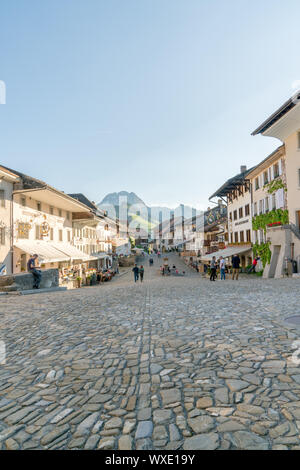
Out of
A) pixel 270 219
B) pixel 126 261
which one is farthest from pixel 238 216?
pixel 126 261

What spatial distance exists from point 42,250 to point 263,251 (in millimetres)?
21712

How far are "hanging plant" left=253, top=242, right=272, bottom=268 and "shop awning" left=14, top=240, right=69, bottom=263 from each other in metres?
19.4

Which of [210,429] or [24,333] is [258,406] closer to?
[210,429]

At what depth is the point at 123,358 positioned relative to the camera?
181 inches

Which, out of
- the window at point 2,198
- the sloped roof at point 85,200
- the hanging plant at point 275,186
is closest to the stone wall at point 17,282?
the window at point 2,198

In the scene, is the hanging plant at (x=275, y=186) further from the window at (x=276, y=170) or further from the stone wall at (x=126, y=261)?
the stone wall at (x=126, y=261)

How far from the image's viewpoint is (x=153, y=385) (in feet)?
11.9

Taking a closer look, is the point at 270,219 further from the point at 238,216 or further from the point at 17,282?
the point at 17,282

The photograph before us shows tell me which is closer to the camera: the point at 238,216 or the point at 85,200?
the point at 238,216

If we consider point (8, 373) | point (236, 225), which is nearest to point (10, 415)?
point (8, 373)

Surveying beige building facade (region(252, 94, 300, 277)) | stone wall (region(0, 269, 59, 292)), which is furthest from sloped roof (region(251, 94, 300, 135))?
stone wall (region(0, 269, 59, 292))

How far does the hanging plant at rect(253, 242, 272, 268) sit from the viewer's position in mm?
26317

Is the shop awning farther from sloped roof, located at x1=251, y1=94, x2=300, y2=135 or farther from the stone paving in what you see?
sloped roof, located at x1=251, y1=94, x2=300, y2=135

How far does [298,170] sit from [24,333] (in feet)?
72.5
